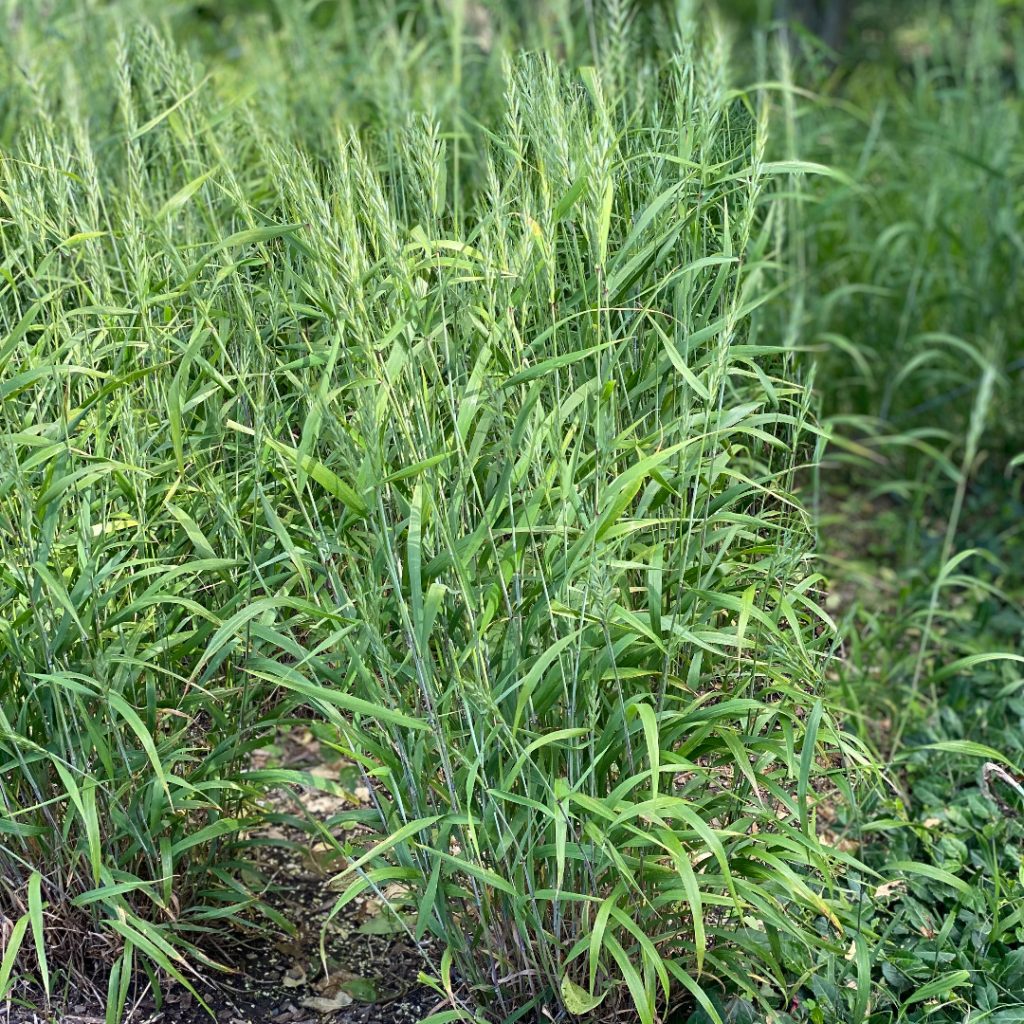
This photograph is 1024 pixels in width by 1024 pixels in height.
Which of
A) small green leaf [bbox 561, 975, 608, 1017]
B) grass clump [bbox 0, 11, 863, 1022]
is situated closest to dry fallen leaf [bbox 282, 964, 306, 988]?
grass clump [bbox 0, 11, 863, 1022]

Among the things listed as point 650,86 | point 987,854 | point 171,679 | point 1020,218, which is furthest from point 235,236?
point 1020,218

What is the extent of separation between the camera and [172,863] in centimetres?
200

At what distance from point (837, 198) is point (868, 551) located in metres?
0.95

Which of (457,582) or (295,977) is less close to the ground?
(457,582)

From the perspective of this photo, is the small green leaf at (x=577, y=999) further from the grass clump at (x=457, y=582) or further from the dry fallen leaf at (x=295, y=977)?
the dry fallen leaf at (x=295, y=977)

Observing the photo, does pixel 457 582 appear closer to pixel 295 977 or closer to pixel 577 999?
pixel 577 999

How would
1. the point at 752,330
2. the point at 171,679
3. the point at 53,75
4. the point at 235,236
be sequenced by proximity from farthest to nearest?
the point at 53,75
the point at 752,330
the point at 171,679
the point at 235,236

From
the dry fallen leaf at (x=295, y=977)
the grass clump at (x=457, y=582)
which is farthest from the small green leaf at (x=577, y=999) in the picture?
the dry fallen leaf at (x=295, y=977)

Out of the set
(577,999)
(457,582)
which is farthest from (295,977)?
(457,582)

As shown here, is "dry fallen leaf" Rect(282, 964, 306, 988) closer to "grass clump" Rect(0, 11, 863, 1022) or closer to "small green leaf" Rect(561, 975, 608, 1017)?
"grass clump" Rect(0, 11, 863, 1022)

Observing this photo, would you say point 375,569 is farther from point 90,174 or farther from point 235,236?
point 90,174

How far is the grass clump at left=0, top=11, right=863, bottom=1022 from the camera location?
1765 millimetres

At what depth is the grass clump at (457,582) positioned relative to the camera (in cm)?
176

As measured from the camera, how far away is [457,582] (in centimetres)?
184
